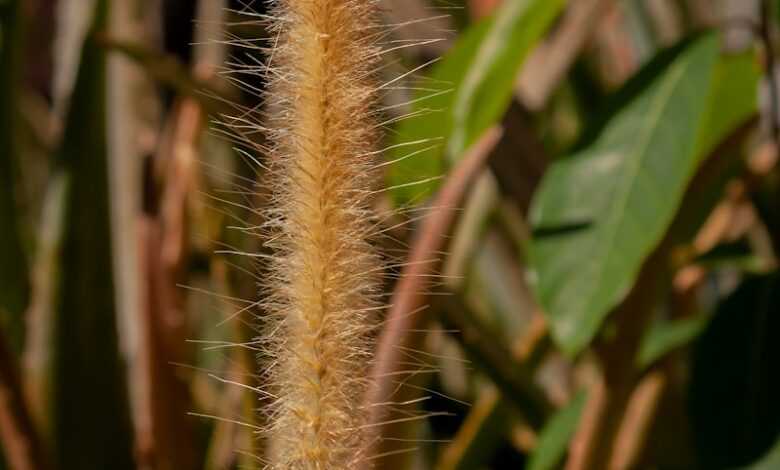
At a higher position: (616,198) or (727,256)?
(616,198)

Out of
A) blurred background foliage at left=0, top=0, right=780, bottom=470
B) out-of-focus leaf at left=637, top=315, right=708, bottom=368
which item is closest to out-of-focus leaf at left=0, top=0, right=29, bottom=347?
blurred background foliage at left=0, top=0, right=780, bottom=470

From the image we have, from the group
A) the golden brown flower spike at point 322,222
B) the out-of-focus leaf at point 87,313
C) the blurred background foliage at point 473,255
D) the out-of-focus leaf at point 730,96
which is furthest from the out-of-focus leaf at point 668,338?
the golden brown flower spike at point 322,222

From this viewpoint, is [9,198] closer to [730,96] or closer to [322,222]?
[730,96]

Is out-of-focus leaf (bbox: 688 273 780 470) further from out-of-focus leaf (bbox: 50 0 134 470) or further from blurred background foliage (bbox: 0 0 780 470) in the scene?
out-of-focus leaf (bbox: 50 0 134 470)

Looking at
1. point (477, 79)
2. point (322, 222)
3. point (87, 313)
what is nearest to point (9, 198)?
point (87, 313)

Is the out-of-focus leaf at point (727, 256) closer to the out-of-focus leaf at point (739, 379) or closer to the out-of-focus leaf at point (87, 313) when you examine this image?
the out-of-focus leaf at point (739, 379)

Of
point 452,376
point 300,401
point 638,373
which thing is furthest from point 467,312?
point 300,401

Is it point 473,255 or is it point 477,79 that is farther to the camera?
point 473,255
